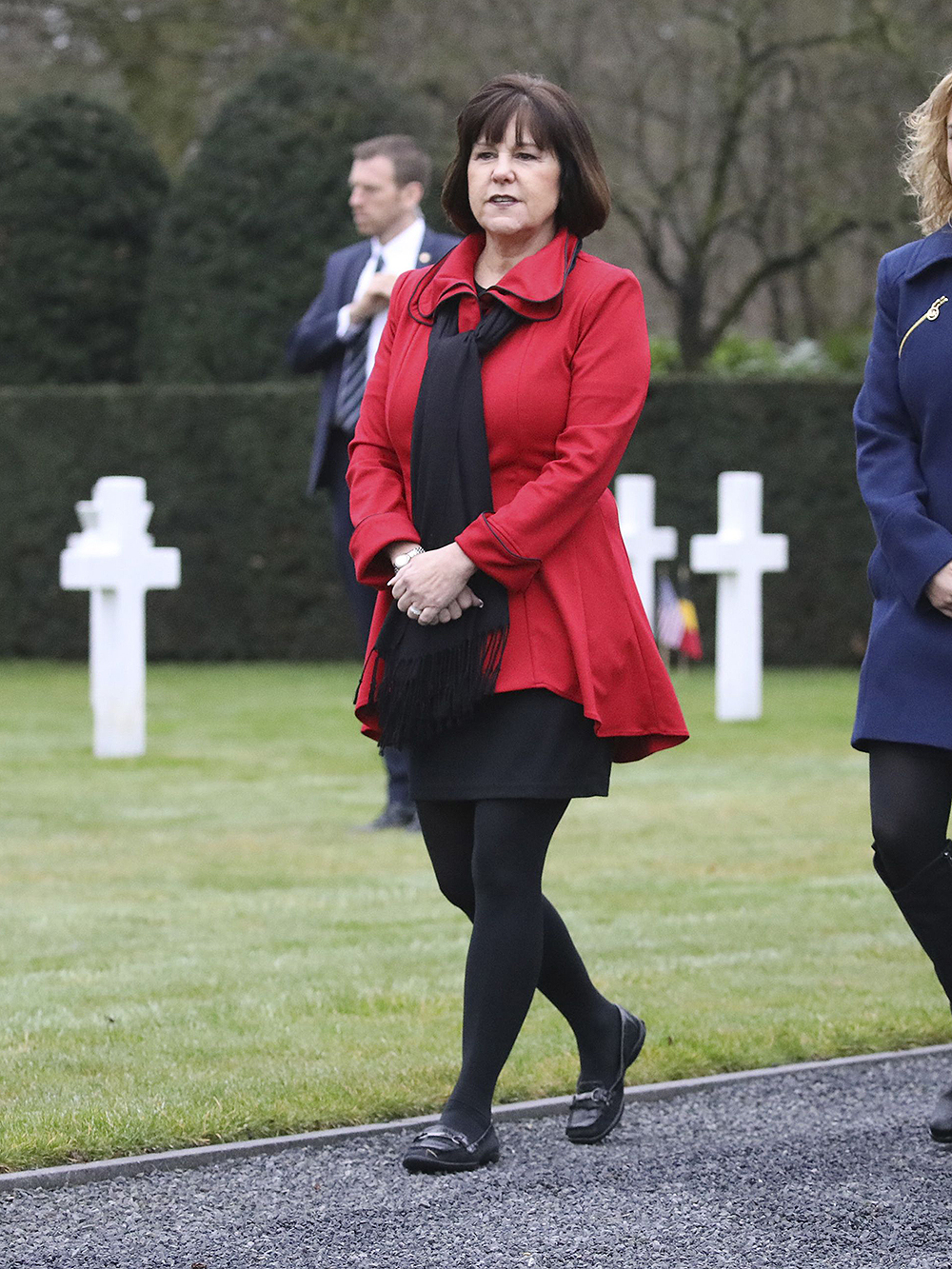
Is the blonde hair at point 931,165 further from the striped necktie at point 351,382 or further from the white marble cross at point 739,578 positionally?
the white marble cross at point 739,578

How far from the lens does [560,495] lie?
3533 millimetres

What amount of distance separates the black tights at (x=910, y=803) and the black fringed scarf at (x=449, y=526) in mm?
716

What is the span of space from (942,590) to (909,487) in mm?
237

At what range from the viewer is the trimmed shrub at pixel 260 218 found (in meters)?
16.2

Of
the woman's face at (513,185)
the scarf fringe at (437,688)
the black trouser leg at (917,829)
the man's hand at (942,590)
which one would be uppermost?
the woman's face at (513,185)

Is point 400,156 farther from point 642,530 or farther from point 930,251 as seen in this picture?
point 642,530

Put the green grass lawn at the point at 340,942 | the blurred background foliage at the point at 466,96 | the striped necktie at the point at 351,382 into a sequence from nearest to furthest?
the green grass lawn at the point at 340,942 < the striped necktie at the point at 351,382 < the blurred background foliage at the point at 466,96

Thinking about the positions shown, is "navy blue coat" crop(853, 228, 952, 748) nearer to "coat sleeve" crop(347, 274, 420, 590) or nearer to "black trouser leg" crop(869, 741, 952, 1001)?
"black trouser leg" crop(869, 741, 952, 1001)

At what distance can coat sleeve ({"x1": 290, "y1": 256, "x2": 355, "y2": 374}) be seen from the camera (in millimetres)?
6844

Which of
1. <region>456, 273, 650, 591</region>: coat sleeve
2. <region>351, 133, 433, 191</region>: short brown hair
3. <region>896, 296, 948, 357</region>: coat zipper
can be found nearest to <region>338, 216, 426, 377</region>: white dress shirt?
<region>351, 133, 433, 191</region>: short brown hair

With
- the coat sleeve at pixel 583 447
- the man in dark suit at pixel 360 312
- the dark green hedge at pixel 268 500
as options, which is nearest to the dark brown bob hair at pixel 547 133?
the coat sleeve at pixel 583 447

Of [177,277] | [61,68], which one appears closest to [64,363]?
[177,277]

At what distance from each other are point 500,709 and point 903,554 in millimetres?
757

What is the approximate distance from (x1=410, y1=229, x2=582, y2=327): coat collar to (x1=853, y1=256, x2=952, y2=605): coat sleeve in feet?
1.87
